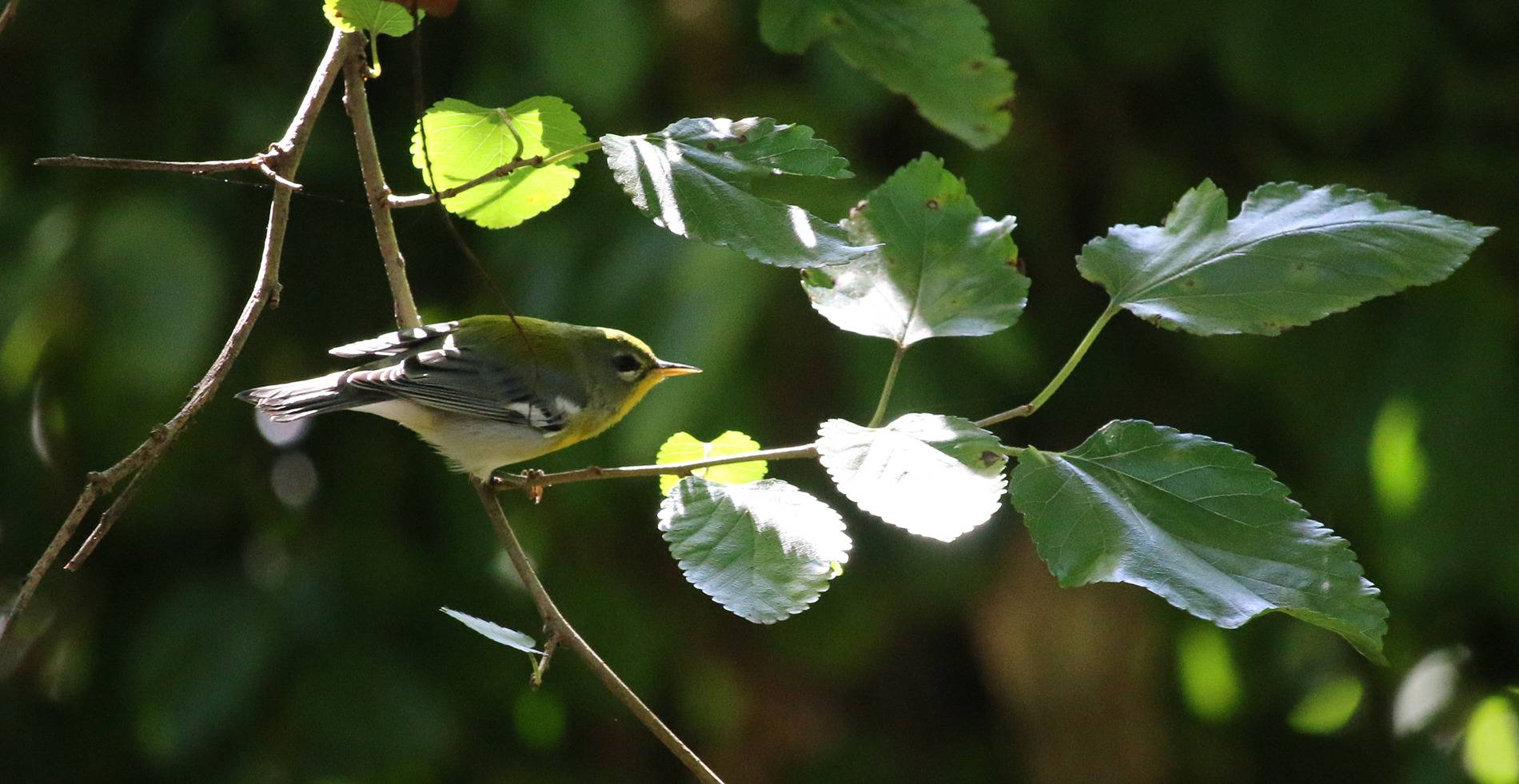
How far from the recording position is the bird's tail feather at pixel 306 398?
6.10 feet

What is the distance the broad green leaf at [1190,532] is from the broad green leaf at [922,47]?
0.54 m

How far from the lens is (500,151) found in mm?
1295

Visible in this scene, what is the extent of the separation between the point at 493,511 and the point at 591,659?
1.26 feet

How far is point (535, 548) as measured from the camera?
3105 mm

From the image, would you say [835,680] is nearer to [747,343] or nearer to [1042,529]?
[747,343]

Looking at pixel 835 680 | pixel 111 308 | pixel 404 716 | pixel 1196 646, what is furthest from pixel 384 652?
pixel 1196 646

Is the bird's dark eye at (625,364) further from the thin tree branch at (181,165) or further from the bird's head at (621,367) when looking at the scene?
the thin tree branch at (181,165)

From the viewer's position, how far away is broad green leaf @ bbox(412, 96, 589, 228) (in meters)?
1.20

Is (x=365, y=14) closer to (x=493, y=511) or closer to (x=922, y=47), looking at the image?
(x=493, y=511)

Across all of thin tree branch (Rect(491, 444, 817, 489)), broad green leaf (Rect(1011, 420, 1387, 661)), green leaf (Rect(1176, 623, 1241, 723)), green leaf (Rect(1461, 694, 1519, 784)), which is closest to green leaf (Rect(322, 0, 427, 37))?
thin tree branch (Rect(491, 444, 817, 489))

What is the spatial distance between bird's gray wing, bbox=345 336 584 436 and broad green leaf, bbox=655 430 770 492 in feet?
2.63

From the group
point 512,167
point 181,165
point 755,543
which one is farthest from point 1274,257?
point 181,165

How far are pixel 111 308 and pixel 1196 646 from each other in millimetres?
2729

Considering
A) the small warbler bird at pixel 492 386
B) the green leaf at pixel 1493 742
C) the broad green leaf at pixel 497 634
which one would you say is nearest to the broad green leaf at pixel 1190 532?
the broad green leaf at pixel 497 634
